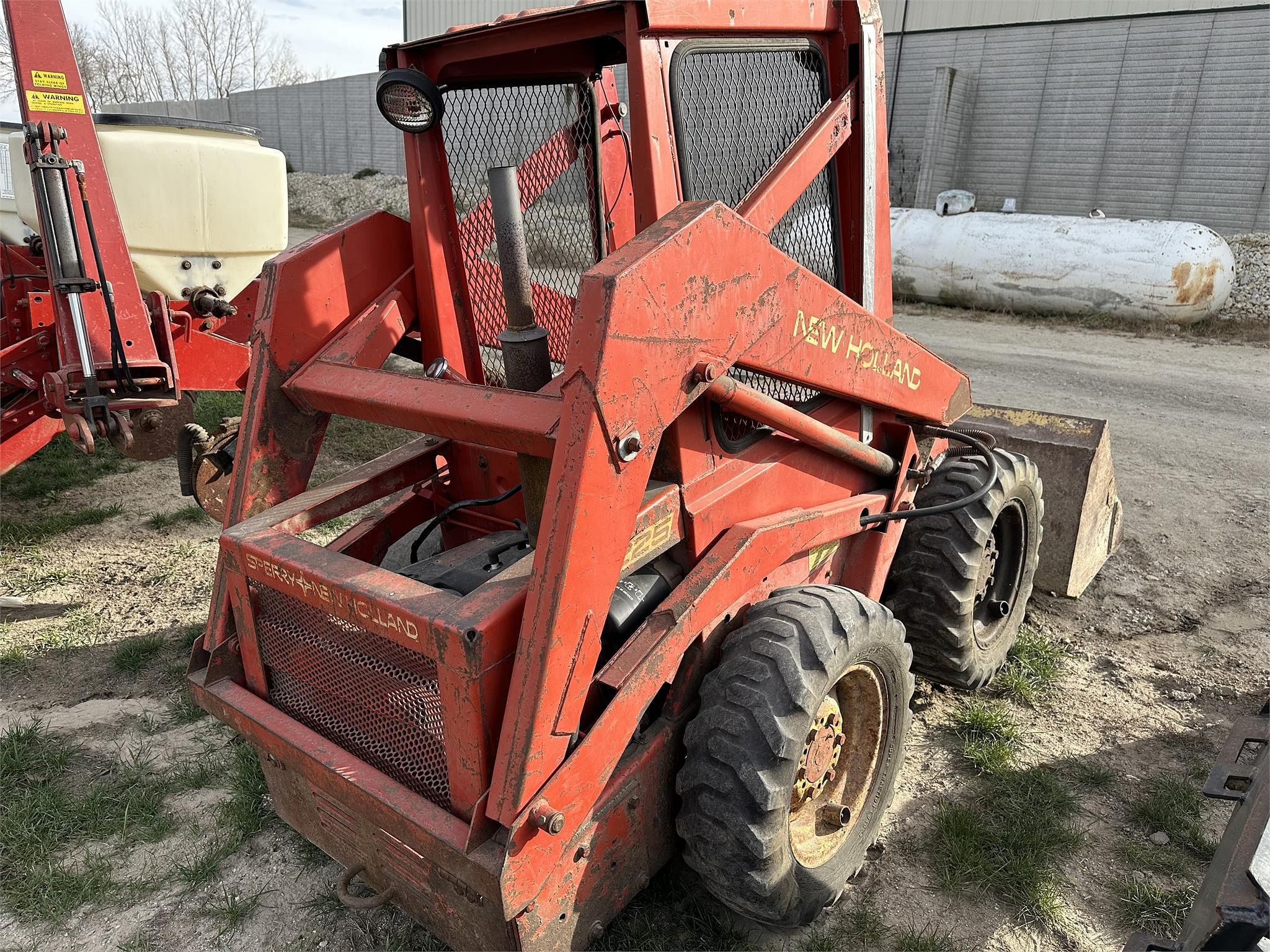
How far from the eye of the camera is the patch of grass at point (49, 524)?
511 cm

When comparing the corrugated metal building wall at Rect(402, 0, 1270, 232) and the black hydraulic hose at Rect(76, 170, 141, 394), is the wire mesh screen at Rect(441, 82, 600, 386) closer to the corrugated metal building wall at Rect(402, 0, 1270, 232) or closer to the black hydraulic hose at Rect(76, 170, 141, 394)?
the black hydraulic hose at Rect(76, 170, 141, 394)

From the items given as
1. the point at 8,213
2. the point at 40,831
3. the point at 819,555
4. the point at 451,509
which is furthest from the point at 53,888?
the point at 8,213

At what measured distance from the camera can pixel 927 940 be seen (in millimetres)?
2430

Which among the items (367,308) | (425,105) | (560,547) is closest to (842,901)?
(560,547)

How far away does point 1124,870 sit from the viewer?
8.84ft

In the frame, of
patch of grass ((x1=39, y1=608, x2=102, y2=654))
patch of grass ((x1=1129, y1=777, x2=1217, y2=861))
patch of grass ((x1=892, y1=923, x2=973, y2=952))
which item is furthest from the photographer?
patch of grass ((x1=39, y1=608, x2=102, y2=654))

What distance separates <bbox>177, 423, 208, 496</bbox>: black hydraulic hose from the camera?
405 centimetres

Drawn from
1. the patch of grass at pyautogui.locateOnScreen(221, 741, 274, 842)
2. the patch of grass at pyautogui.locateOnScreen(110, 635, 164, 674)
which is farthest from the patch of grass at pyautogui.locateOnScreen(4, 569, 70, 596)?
the patch of grass at pyautogui.locateOnScreen(221, 741, 274, 842)

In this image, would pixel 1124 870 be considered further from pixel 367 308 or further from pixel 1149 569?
pixel 367 308

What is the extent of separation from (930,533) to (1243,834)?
1.53 meters

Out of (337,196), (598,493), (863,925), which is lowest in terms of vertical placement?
(337,196)

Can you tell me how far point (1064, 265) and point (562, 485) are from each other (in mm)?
11563

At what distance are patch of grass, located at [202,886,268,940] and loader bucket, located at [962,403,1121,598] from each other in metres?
3.52

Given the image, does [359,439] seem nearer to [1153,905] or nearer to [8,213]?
[8,213]
